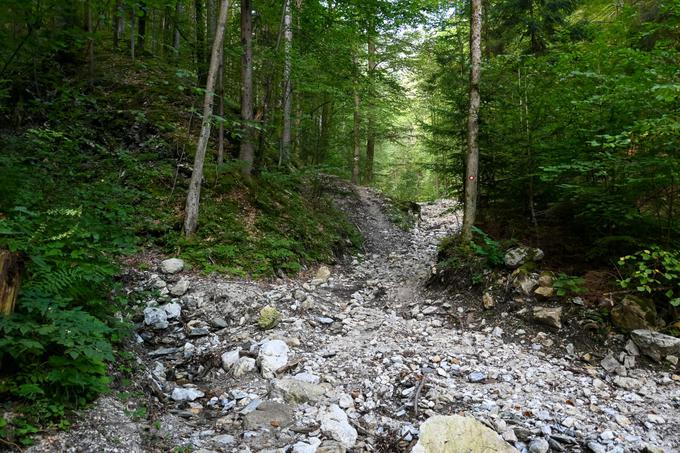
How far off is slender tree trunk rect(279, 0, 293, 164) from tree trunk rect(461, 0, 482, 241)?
206 inches

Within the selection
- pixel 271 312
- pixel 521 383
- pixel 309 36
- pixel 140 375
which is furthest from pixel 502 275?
pixel 309 36

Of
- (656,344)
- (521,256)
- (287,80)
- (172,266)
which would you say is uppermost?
(287,80)

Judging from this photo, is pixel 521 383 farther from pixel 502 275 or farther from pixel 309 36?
pixel 309 36

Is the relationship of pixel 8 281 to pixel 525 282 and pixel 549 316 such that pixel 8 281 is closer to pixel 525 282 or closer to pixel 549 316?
pixel 549 316

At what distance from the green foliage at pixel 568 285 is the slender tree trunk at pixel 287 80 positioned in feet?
29.2

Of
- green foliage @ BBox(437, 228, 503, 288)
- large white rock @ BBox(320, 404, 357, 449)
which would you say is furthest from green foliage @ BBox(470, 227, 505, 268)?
large white rock @ BBox(320, 404, 357, 449)

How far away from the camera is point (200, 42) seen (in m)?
12.0

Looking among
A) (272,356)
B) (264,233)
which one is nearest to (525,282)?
(272,356)

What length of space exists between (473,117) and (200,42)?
933 cm

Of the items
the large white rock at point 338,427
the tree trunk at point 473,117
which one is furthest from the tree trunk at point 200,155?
the large white rock at point 338,427

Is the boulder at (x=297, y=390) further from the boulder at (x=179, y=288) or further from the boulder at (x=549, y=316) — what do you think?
the boulder at (x=549, y=316)

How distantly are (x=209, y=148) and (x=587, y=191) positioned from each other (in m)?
9.50

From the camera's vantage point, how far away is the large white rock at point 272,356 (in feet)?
15.6

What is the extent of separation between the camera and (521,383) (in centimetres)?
474
